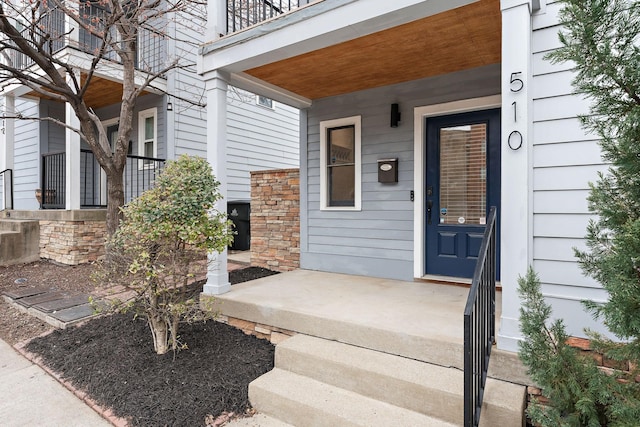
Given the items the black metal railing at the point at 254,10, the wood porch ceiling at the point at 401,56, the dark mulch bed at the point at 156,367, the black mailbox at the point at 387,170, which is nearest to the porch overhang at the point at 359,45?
the wood porch ceiling at the point at 401,56

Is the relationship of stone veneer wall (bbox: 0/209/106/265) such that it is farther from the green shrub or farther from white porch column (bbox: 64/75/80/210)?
the green shrub

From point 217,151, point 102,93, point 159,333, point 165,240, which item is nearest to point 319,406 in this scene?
point 159,333

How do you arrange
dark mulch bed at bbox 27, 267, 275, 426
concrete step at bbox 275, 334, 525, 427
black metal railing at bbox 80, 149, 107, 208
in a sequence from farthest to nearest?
black metal railing at bbox 80, 149, 107, 208 < dark mulch bed at bbox 27, 267, 275, 426 < concrete step at bbox 275, 334, 525, 427

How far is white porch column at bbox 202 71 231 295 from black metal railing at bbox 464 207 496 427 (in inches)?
96.7

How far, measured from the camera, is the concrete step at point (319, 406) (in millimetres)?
2031

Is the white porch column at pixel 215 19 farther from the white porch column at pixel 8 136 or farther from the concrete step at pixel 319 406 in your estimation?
the white porch column at pixel 8 136

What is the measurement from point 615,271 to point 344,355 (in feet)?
5.40

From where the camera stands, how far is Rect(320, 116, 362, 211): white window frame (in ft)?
14.9

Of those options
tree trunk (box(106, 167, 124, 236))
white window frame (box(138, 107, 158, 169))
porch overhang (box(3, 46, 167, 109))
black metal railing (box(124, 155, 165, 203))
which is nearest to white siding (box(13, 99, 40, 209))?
porch overhang (box(3, 46, 167, 109))

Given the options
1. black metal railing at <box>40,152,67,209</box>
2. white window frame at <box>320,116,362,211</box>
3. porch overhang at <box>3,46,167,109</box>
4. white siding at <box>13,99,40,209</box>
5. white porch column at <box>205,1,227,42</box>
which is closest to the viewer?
white porch column at <box>205,1,227,42</box>

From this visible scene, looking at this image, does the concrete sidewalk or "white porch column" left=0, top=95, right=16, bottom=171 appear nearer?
the concrete sidewalk

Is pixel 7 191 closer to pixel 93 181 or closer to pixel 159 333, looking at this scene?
pixel 93 181

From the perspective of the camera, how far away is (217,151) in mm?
3703

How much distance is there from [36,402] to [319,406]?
1.98m
